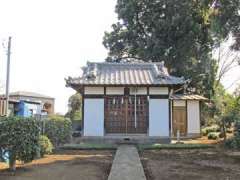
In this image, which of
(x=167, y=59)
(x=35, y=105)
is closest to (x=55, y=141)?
(x=35, y=105)

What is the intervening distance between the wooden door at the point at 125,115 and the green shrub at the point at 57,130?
3077 millimetres

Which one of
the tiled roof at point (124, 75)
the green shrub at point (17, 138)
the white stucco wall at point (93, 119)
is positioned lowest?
the green shrub at point (17, 138)

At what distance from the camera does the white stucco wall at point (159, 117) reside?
765 inches

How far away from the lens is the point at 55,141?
636 inches

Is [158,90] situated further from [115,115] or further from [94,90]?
[94,90]

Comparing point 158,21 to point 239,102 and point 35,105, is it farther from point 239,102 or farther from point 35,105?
point 35,105

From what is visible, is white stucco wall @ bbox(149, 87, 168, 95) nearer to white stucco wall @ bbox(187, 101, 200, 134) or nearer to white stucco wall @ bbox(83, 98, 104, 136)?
white stucco wall @ bbox(83, 98, 104, 136)

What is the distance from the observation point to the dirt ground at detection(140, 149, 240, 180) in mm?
9188

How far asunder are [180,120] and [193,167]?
14.9m

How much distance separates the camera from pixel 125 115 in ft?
64.8

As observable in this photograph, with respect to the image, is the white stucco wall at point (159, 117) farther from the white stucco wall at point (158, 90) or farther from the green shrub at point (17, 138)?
the green shrub at point (17, 138)

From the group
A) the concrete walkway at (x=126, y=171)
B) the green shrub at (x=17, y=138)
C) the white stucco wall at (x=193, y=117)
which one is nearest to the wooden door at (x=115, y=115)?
the white stucco wall at (x=193, y=117)

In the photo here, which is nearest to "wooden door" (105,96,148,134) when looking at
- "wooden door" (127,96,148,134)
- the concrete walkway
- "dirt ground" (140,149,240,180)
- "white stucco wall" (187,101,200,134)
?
"wooden door" (127,96,148,134)

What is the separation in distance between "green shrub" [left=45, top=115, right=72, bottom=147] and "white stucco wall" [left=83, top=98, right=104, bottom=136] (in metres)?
2.19
